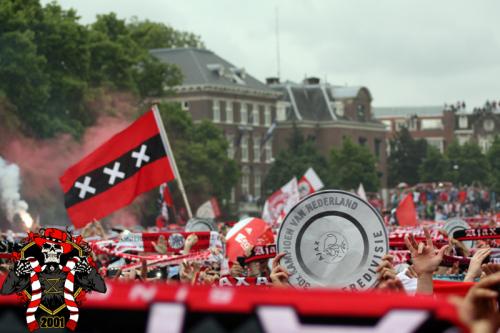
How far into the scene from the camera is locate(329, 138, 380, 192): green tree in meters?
130

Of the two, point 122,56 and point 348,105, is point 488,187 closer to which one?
point 348,105

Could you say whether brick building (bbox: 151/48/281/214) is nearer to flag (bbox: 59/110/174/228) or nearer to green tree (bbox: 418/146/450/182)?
green tree (bbox: 418/146/450/182)

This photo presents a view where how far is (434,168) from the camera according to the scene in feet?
528

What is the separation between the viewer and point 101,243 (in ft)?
70.2

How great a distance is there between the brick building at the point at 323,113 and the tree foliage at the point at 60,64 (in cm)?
6072

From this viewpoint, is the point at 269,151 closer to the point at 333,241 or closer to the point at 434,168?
the point at 434,168

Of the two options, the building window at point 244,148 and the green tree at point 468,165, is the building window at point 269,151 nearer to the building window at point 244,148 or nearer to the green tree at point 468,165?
the building window at point 244,148

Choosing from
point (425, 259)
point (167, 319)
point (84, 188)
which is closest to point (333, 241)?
point (425, 259)

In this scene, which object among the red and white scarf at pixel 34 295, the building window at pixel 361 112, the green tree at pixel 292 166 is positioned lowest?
the green tree at pixel 292 166

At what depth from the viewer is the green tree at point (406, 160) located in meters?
168

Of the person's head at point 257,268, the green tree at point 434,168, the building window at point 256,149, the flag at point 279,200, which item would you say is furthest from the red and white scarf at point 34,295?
the green tree at point 434,168

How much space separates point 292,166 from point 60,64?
5520 centimetres

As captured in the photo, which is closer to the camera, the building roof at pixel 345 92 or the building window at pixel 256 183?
the building window at pixel 256 183

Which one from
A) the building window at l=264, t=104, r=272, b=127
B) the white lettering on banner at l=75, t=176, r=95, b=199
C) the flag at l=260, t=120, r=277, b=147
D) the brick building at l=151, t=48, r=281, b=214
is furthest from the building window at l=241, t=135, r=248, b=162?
the white lettering on banner at l=75, t=176, r=95, b=199
